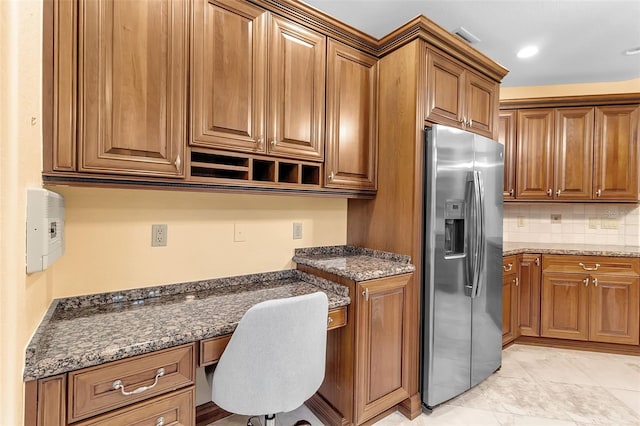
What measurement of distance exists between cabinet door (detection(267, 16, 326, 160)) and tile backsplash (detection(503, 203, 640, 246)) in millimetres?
2788

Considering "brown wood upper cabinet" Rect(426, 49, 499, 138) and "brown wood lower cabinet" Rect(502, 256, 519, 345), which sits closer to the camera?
"brown wood upper cabinet" Rect(426, 49, 499, 138)

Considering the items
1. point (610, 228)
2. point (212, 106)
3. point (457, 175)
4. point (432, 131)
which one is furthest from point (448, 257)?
point (610, 228)

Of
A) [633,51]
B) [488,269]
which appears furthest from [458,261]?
[633,51]

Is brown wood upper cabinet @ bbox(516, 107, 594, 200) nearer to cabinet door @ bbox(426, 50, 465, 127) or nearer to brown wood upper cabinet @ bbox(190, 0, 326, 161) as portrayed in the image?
cabinet door @ bbox(426, 50, 465, 127)

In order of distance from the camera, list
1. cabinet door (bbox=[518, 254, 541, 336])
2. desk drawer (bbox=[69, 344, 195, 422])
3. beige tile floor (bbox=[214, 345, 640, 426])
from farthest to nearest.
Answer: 1. cabinet door (bbox=[518, 254, 541, 336])
2. beige tile floor (bbox=[214, 345, 640, 426])
3. desk drawer (bbox=[69, 344, 195, 422])

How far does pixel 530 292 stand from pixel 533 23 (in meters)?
2.31

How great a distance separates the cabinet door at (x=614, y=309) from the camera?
2.73m

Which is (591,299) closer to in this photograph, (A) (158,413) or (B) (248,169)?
(B) (248,169)

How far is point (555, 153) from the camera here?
3.10 metres

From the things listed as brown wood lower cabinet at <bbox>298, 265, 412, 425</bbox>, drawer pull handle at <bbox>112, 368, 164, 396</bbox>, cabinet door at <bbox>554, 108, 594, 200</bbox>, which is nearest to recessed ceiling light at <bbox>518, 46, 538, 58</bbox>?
cabinet door at <bbox>554, 108, 594, 200</bbox>

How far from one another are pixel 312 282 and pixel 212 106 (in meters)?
1.17

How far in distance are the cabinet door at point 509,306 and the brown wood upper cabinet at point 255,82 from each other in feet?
7.10

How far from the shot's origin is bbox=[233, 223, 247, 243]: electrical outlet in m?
1.89

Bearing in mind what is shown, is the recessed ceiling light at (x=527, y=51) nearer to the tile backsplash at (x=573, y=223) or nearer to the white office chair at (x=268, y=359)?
the tile backsplash at (x=573, y=223)
